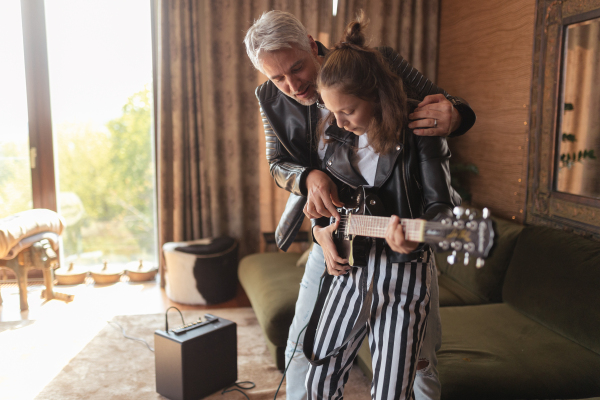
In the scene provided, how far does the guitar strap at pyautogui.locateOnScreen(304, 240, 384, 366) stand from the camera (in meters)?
1.14

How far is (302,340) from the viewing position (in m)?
1.39

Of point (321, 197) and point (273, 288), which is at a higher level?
point (321, 197)

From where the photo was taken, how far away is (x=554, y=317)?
6.14 ft

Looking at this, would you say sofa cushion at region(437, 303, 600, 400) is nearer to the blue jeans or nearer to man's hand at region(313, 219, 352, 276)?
the blue jeans

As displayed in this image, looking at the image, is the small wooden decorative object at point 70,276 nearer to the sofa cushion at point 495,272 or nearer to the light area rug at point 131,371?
the light area rug at point 131,371

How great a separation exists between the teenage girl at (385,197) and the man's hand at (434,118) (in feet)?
0.07

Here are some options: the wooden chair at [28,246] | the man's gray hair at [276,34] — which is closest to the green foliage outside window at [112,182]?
the wooden chair at [28,246]

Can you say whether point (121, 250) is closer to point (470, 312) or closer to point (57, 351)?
point (57, 351)

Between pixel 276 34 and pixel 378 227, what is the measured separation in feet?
2.04

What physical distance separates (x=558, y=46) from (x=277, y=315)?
190 centimetres

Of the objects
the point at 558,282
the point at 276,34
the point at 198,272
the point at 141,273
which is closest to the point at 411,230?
the point at 276,34

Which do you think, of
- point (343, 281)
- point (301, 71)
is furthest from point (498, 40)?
point (343, 281)

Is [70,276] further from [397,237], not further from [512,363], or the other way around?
[397,237]

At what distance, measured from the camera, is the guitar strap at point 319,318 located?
45.1 inches
